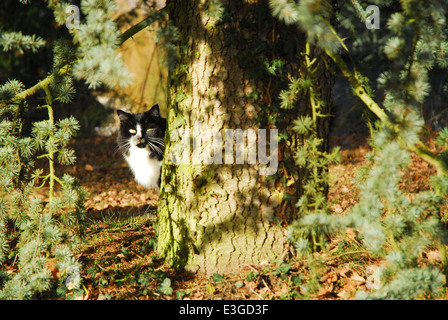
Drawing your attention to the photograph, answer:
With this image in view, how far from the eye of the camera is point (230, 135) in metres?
2.24

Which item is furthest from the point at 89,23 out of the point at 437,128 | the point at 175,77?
the point at 437,128

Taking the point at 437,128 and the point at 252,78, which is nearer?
the point at 252,78

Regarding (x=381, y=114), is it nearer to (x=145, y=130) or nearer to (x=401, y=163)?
(x=401, y=163)

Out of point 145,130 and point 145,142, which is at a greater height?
point 145,130

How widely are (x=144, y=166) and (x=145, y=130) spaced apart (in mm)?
389

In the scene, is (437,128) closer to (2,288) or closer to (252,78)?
(252,78)

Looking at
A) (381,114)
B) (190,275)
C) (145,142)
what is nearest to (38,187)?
(190,275)

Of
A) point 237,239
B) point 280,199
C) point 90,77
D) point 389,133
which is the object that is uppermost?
point 90,77

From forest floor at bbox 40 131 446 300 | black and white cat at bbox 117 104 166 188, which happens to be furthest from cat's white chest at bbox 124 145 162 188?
forest floor at bbox 40 131 446 300

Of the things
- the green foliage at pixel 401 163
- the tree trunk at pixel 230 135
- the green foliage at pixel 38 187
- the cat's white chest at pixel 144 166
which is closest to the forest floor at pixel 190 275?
the tree trunk at pixel 230 135

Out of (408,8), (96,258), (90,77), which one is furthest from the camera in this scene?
(96,258)

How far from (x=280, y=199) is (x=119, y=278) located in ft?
3.96

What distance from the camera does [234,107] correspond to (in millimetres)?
2217
